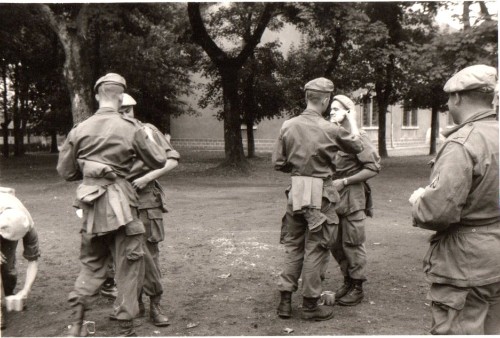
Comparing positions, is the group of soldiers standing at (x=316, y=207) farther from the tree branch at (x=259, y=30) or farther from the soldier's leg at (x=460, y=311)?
the tree branch at (x=259, y=30)

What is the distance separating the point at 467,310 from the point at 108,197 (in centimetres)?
275

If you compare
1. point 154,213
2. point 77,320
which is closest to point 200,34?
point 154,213

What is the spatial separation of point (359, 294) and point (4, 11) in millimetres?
17142

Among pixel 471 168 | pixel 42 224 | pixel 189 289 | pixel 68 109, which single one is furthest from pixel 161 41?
→ pixel 471 168

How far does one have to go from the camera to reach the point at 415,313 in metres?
5.26

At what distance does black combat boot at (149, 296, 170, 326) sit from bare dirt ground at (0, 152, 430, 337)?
8cm

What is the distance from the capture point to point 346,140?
5.09 meters

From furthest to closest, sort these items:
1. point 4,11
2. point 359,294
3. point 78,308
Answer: point 4,11 → point 359,294 → point 78,308

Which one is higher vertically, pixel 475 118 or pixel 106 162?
pixel 475 118

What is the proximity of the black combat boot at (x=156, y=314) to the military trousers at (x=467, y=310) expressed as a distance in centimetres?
253

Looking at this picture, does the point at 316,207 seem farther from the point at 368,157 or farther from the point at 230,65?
the point at 230,65

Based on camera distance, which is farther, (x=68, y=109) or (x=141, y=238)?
(x=68, y=109)

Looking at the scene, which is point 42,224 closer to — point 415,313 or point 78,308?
point 78,308

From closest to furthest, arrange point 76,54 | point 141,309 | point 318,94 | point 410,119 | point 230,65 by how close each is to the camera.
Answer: point 318,94, point 141,309, point 76,54, point 230,65, point 410,119
